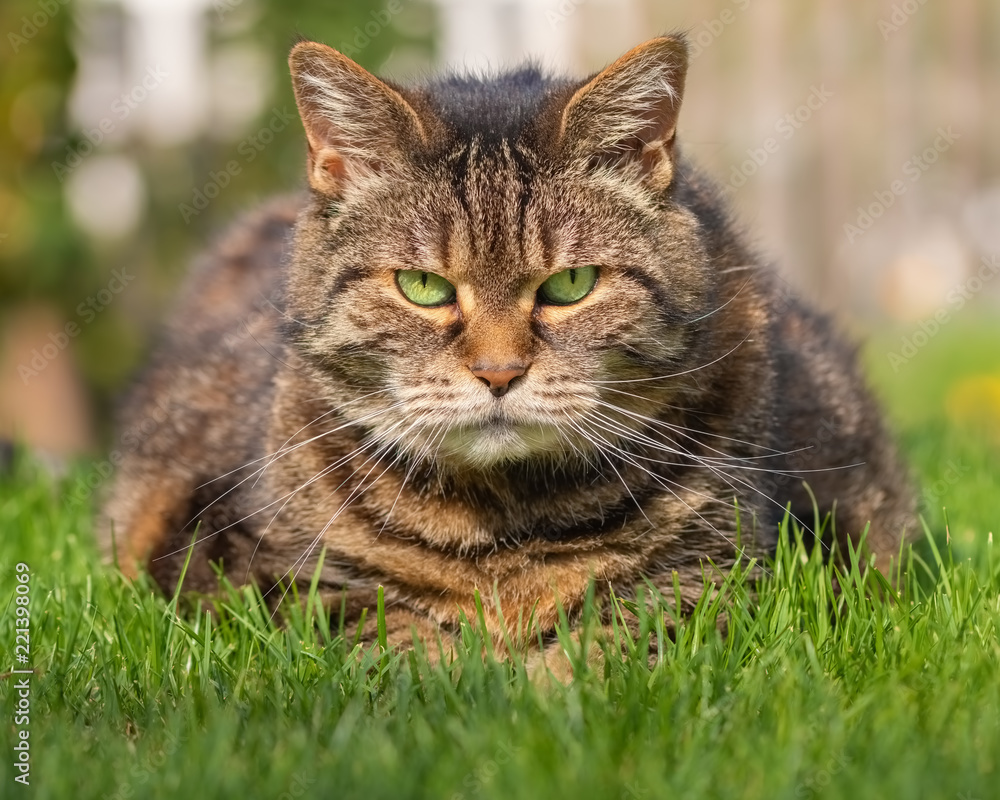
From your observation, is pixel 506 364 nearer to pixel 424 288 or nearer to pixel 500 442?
pixel 500 442

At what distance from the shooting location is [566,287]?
2.17 m

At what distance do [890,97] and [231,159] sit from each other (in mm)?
4431

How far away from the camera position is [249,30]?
7012 millimetres

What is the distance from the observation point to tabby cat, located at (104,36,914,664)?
7.00ft

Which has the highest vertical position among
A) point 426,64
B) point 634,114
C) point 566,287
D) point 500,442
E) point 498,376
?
point 426,64

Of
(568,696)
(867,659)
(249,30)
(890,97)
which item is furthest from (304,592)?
(890,97)

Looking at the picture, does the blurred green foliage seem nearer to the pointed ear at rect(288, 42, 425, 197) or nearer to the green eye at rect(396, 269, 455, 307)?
the pointed ear at rect(288, 42, 425, 197)

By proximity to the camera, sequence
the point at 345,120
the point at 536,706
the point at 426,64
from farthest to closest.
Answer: the point at 426,64, the point at 345,120, the point at 536,706

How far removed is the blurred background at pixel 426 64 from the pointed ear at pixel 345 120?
4.17m

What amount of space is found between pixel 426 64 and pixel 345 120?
428 centimetres

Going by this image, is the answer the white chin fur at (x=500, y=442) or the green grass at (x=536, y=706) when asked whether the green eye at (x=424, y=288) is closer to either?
the white chin fur at (x=500, y=442)

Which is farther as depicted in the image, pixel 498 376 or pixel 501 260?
pixel 501 260

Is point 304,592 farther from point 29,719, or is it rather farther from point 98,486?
point 98,486

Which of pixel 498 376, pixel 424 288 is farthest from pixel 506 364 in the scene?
pixel 424 288
